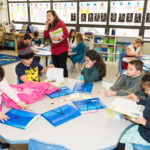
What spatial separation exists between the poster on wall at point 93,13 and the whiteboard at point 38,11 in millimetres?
1578

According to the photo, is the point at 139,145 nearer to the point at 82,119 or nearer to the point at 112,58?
the point at 82,119

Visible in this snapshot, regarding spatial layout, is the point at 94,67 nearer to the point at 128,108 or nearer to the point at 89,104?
the point at 89,104

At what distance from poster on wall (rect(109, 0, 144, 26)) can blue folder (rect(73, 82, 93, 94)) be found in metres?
4.57

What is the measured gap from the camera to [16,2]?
25.7 feet

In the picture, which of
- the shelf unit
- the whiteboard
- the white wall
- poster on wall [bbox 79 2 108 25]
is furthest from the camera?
the white wall

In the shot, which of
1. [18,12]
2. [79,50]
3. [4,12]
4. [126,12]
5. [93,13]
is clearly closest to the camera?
[79,50]

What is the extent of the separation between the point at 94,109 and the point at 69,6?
600 cm

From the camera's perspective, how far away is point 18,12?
26.1ft

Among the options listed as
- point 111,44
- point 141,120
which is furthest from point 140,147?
point 111,44

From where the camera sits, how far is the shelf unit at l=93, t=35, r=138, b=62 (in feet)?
19.2

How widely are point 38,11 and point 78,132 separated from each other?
282 inches

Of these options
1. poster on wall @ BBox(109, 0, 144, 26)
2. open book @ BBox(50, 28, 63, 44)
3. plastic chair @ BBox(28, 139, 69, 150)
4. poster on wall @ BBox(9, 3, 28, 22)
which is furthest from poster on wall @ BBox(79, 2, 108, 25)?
plastic chair @ BBox(28, 139, 69, 150)

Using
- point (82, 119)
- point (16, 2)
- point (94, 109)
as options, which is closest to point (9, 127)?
point (82, 119)

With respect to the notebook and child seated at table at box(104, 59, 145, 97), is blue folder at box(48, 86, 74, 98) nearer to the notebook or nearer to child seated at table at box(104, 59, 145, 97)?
the notebook
